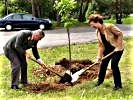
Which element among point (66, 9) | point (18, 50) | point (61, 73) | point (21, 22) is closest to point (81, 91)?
point (18, 50)

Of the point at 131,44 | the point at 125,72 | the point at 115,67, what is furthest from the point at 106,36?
the point at 131,44

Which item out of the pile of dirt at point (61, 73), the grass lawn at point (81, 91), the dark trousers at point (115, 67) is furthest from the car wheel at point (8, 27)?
the dark trousers at point (115, 67)

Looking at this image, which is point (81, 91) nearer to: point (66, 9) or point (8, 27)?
point (66, 9)

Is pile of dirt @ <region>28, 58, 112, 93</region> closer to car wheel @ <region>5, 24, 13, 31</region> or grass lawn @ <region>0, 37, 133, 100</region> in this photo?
grass lawn @ <region>0, 37, 133, 100</region>

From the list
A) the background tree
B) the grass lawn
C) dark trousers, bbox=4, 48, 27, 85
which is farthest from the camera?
the background tree

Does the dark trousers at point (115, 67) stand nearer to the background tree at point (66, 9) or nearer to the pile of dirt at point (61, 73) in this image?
the pile of dirt at point (61, 73)

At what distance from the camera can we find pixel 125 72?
44.2 feet

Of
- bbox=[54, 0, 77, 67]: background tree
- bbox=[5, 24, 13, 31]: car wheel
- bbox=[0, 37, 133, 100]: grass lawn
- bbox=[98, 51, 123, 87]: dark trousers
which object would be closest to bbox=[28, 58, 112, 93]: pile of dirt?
bbox=[0, 37, 133, 100]: grass lawn

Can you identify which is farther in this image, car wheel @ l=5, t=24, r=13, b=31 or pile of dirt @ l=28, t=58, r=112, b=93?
car wheel @ l=5, t=24, r=13, b=31

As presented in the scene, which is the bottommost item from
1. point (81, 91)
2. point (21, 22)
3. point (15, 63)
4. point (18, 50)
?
point (21, 22)

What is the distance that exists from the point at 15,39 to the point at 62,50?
26.1 feet

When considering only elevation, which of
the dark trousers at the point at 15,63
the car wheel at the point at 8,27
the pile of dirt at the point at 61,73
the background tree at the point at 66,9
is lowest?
the car wheel at the point at 8,27

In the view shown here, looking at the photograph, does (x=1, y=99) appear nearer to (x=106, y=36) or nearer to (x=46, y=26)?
(x=106, y=36)

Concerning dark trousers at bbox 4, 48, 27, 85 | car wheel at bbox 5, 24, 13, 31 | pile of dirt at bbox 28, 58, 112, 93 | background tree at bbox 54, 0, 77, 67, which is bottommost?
car wheel at bbox 5, 24, 13, 31
